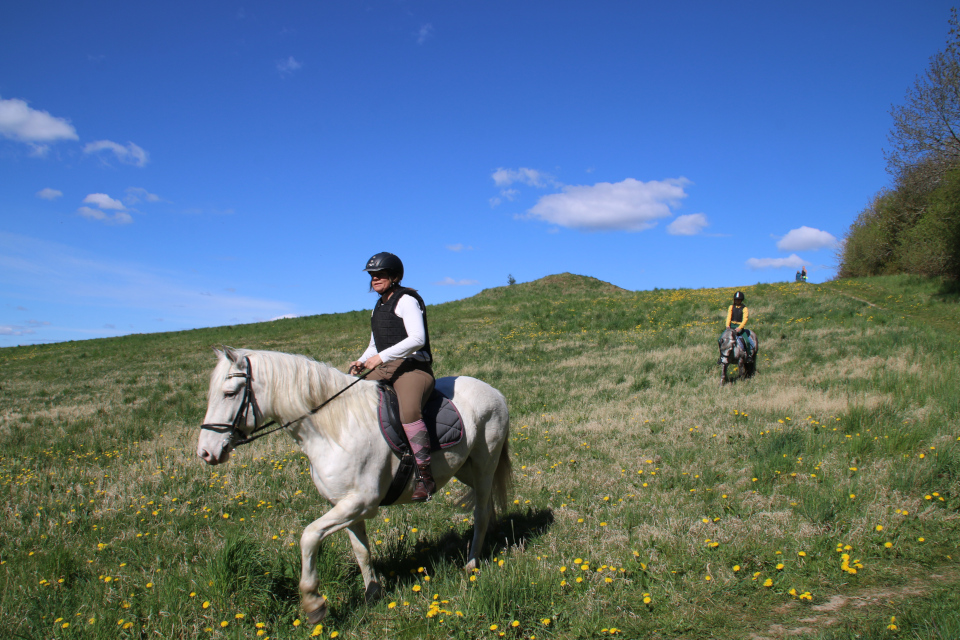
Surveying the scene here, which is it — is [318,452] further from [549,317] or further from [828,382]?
[549,317]

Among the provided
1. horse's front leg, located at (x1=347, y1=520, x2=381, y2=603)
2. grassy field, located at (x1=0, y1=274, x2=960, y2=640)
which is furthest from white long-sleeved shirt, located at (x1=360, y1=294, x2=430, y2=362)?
grassy field, located at (x1=0, y1=274, x2=960, y2=640)

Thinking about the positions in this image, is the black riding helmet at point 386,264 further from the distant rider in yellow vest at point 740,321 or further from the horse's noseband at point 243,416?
the distant rider in yellow vest at point 740,321

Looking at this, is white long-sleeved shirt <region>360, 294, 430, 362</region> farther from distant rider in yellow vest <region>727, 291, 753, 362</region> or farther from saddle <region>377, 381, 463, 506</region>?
distant rider in yellow vest <region>727, 291, 753, 362</region>

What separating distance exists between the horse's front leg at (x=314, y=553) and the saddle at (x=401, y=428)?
475 millimetres

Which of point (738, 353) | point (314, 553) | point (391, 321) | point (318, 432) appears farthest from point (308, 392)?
point (738, 353)

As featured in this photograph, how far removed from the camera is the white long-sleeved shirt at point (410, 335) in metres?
4.24

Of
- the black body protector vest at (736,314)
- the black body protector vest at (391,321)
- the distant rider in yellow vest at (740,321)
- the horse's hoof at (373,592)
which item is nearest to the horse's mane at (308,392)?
the black body protector vest at (391,321)

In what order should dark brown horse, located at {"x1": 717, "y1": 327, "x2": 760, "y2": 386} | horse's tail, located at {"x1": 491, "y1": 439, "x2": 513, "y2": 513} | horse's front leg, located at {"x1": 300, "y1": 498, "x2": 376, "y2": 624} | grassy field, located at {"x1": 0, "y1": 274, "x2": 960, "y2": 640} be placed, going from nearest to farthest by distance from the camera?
1. horse's front leg, located at {"x1": 300, "y1": 498, "x2": 376, "y2": 624}
2. grassy field, located at {"x1": 0, "y1": 274, "x2": 960, "y2": 640}
3. horse's tail, located at {"x1": 491, "y1": 439, "x2": 513, "y2": 513}
4. dark brown horse, located at {"x1": 717, "y1": 327, "x2": 760, "y2": 386}

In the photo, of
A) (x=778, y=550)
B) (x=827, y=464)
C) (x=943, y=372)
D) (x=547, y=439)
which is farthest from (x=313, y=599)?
(x=943, y=372)

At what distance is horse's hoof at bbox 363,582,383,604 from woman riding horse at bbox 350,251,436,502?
792 millimetres

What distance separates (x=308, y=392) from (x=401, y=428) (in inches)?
32.0

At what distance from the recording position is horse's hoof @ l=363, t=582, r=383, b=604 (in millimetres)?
4357

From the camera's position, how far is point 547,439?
8672 millimetres

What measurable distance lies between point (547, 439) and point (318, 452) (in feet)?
17.1
